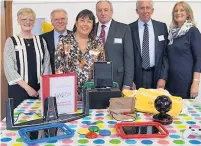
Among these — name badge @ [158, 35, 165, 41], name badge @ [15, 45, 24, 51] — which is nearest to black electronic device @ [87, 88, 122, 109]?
name badge @ [15, 45, 24, 51]

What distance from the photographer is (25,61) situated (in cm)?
229

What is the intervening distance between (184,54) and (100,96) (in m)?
1.14

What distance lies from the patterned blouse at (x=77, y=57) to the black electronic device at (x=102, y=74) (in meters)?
0.29

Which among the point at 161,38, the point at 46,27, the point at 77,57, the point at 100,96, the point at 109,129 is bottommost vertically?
the point at 109,129

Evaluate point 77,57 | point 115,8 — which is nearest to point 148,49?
point 115,8

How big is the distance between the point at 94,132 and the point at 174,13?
170 cm

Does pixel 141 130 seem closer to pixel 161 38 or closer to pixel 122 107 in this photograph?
pixel 122 107

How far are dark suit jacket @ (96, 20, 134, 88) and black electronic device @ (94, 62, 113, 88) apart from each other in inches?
28.7

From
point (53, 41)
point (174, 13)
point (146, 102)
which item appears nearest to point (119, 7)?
point (174, 13)

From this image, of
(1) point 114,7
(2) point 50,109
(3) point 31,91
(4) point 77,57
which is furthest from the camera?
(1) point 114,7

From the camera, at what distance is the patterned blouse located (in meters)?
2.02

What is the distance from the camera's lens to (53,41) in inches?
104

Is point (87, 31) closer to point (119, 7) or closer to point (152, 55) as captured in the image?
point (152, 55)

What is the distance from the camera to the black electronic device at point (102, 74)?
1.73 metres
